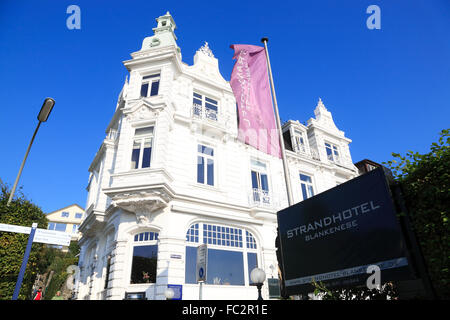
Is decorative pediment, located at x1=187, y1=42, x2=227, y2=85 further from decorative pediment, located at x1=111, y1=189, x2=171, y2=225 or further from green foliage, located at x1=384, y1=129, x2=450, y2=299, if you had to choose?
green foliage, located at x1=384, y1=129, x2=450, y2=299

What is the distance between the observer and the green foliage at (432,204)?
4.02m

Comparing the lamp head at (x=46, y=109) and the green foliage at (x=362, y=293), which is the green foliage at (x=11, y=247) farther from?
the green foliage at (x=362, y=293)

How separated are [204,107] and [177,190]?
648 centimetres

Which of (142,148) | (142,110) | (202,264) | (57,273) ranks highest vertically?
(142,110)

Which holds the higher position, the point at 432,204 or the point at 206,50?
the point at 206,50

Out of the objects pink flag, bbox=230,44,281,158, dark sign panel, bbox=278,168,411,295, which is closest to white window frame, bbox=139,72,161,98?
pink flag, bbox=230,44,281,158

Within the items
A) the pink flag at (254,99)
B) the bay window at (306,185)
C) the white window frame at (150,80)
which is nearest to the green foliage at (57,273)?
the white window frame at (150,80)

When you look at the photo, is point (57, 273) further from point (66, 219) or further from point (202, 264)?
point (66, 219)

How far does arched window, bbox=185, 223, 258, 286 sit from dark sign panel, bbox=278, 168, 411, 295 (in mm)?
8482

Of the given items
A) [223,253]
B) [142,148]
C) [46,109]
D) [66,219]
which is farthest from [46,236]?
[66,219]

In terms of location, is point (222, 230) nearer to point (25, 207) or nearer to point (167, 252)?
point (167, 252)

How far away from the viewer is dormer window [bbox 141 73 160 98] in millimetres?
17173

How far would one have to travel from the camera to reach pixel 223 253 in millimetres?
14664
